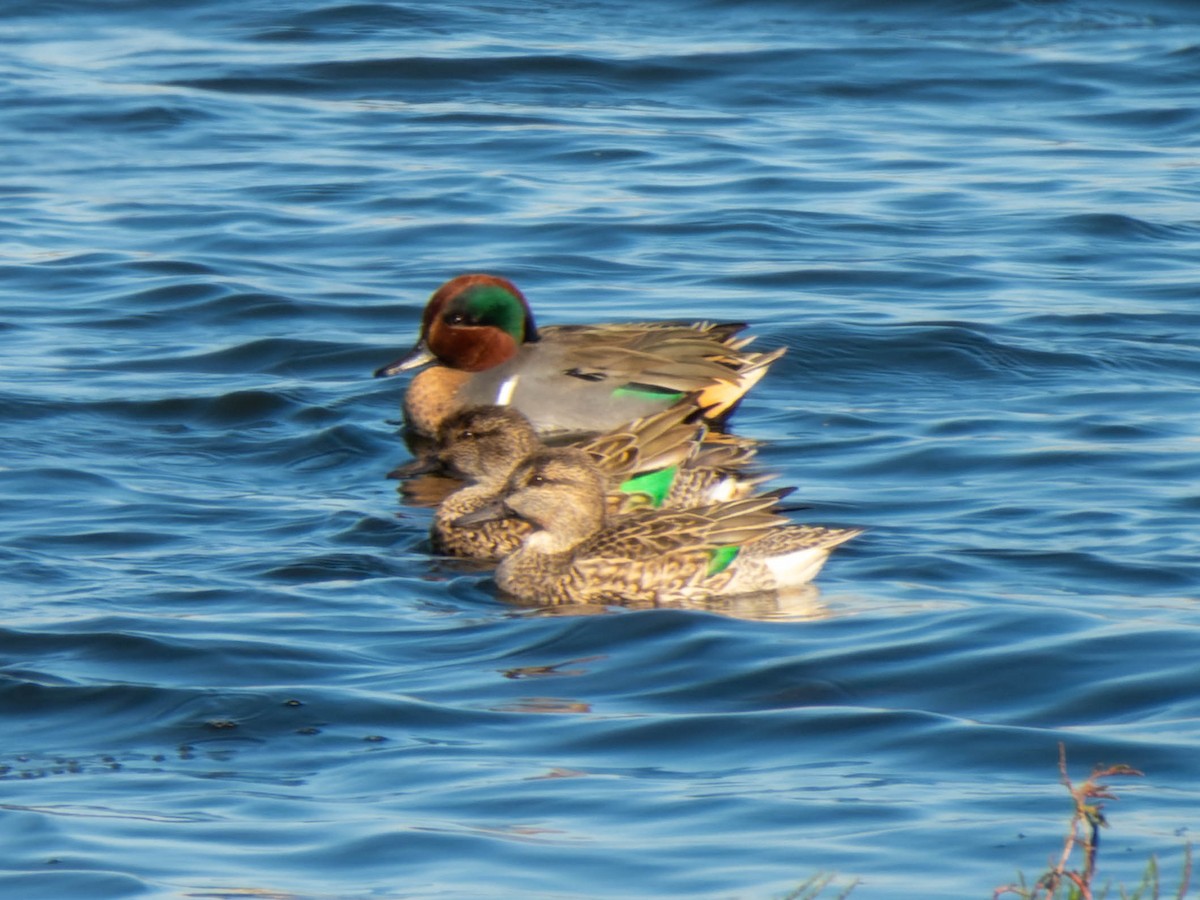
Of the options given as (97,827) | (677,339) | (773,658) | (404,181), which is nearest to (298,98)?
(404,181)

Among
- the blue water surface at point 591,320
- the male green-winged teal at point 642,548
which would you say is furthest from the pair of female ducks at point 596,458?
the blue water surface at point 591,320

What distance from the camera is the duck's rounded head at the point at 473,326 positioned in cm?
1124

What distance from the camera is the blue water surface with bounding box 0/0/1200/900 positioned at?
588cm

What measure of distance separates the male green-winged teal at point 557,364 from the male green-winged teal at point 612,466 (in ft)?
1.75

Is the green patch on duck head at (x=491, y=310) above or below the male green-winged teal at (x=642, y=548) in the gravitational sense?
above

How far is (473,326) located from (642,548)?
3.36 metres

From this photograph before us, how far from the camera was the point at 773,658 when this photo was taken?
7230 mm

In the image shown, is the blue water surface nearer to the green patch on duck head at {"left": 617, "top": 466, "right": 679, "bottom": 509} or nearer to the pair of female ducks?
the pair of female ducks

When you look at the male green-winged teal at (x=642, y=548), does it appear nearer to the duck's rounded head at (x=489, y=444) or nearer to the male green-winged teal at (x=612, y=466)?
the male green-winged teal at (x=612, y=466)

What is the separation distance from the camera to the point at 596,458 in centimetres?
916

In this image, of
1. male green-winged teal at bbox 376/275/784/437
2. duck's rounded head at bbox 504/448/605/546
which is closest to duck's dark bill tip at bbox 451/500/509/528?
duck's rounded head at bbox 504/448/605/546

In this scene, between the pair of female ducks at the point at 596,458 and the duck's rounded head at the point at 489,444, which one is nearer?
the pair of female ducks at the point at 596,458

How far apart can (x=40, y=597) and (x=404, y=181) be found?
8.60 metres

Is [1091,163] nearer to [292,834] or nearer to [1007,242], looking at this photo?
[1007,242]
